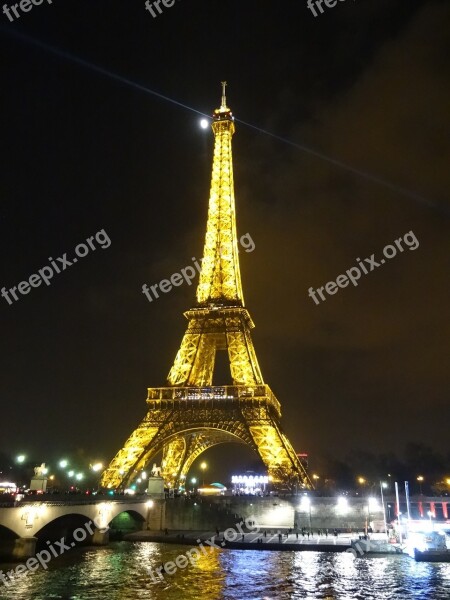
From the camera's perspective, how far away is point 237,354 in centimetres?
6103

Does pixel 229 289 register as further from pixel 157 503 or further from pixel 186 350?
pixel 157 503

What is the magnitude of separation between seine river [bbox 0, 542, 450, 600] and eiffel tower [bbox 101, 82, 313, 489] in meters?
14.5

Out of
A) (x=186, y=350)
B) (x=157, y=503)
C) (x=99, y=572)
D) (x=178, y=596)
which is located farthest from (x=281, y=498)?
(x=178, y=596)

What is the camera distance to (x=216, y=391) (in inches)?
2253

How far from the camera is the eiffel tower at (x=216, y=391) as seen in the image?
5231 centimetres

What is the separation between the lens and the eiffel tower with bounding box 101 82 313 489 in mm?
52312

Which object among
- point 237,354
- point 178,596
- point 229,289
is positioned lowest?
point 178,596

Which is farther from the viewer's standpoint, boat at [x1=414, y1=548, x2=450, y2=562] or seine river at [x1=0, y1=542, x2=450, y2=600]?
boat at [x1=414, y1=548, x2=450, y2=562]

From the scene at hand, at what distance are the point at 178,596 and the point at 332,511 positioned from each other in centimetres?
3013

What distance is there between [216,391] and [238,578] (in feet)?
95.4

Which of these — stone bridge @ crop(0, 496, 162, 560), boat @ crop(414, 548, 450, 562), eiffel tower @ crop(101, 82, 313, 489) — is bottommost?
boat @ crop(414, 548, 450, 562)

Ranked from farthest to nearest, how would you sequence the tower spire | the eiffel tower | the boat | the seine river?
the tower spire
the eiffel tower
the boat
the seine river

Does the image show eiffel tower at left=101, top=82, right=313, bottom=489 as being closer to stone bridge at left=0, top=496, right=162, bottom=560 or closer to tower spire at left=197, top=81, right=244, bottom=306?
tower spire at left=197, top=81, right=244, bottom=306

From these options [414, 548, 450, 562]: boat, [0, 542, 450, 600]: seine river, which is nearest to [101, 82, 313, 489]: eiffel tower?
[0, 542, 450, 600]: seine river
